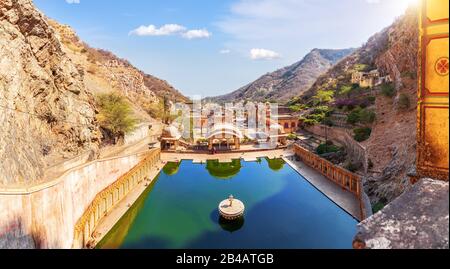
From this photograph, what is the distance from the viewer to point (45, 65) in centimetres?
1909

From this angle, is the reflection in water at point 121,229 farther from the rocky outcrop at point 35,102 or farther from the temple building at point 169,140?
the temple building at point 169,140

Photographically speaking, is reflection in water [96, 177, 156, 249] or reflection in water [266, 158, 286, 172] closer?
reflection in water [96, 177, 156, 249]

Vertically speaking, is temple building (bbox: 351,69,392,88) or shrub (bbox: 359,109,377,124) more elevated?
temple building (bbox: 351,69,392,88)

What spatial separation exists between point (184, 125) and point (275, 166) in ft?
67.9

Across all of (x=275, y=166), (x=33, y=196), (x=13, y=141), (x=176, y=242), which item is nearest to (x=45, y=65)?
(x=13, y=141)

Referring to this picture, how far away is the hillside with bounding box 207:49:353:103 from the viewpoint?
112 m

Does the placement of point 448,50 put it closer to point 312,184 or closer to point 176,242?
point 176,242

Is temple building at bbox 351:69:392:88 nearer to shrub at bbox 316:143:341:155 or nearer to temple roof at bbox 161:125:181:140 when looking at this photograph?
shrub at bbox 316:143:341:155

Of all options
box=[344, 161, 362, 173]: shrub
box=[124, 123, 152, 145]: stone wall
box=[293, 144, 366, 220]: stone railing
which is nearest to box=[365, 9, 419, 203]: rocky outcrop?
box=[293, 144, 366, 220]: stone railing

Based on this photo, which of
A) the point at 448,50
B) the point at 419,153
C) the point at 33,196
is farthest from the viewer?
the point at 33,196

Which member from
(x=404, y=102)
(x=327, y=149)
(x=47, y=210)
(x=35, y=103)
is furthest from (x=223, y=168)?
(x=47, y=210)

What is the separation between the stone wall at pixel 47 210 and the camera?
786 centimetres

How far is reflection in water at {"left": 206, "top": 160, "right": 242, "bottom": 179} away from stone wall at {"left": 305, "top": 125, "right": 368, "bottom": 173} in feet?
33.0

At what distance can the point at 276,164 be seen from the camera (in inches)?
1051
